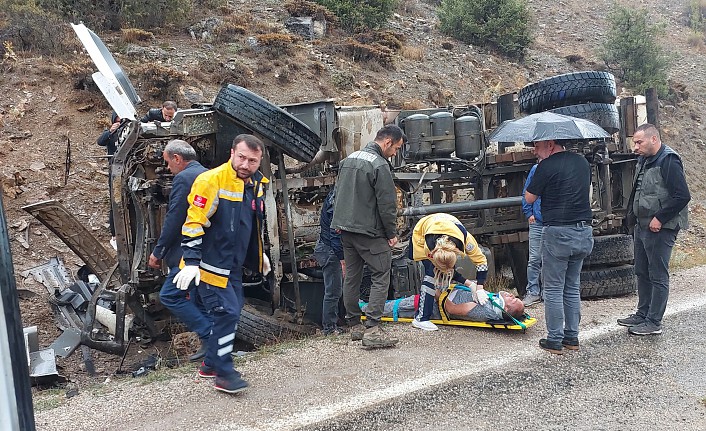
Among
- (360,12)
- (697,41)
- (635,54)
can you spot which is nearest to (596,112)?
(360,12)

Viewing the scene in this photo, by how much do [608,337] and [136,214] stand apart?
434cm

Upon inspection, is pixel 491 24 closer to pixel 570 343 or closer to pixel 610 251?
pixel 610 251

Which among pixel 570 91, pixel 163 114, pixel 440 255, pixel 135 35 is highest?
pixel 135 35

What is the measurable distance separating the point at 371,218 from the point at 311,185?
1.40 metres

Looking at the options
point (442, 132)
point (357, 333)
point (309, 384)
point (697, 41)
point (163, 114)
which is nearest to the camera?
point (309, 384)

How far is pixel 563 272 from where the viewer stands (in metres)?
4.79

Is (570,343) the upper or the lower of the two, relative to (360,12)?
lower

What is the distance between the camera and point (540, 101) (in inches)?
Answer: 297

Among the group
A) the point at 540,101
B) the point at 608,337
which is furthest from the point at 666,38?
the point at 608,337

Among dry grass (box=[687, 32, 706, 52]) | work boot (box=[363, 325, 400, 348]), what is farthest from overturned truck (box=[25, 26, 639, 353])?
dry grass (box=[687, 32, 706, 52])

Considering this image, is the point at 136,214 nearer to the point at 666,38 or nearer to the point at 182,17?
the point at 182,17

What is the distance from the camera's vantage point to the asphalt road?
3645 mm

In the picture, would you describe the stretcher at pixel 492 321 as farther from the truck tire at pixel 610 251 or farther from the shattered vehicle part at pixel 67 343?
the shattered vehicle part at pixel 67 343

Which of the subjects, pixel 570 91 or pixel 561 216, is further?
pixel 570 91
